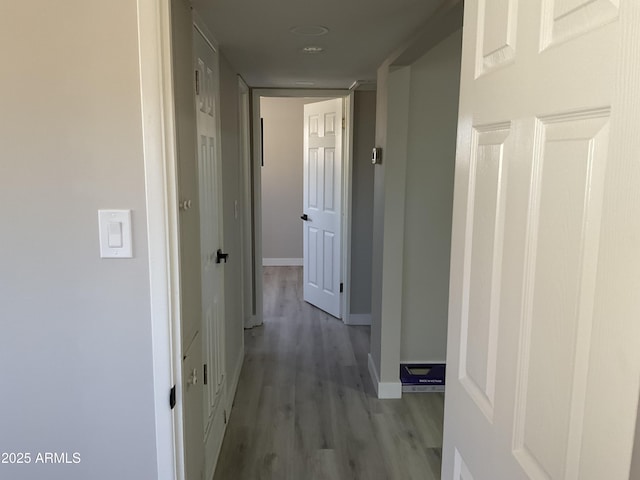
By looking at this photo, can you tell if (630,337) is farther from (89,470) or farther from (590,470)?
(89,470)

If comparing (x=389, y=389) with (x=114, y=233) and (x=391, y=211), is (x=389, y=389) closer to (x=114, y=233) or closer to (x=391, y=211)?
(x=391, y=211)

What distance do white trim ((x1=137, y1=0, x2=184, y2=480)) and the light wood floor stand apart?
4.09ft

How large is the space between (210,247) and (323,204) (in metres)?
2.56

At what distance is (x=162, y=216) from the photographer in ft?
4.09

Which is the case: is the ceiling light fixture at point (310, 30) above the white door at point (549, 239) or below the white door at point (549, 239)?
above

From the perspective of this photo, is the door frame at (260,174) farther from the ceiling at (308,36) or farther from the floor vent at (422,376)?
the floor vent at (422,376)

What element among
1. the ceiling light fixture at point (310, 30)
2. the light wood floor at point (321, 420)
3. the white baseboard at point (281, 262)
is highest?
the ceiling light fixture at point (310, 30)

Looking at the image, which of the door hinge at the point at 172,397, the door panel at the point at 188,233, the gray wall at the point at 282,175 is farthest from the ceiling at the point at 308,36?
the gray wall at the point at 282,175

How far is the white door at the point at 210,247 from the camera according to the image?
7.16ft

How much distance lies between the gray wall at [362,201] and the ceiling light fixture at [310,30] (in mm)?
2108

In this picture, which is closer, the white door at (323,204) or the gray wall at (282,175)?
the white door at (323,204)

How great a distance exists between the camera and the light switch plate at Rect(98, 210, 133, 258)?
1.25m

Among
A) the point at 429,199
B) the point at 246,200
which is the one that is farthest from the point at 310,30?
the point at 246,200

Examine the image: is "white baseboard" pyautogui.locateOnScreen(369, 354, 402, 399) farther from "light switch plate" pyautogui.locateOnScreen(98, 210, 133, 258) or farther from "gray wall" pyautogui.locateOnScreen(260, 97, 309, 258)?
Result: "gray wall" pyautogui.locateOnScreen(260, 97, 309, 258)
